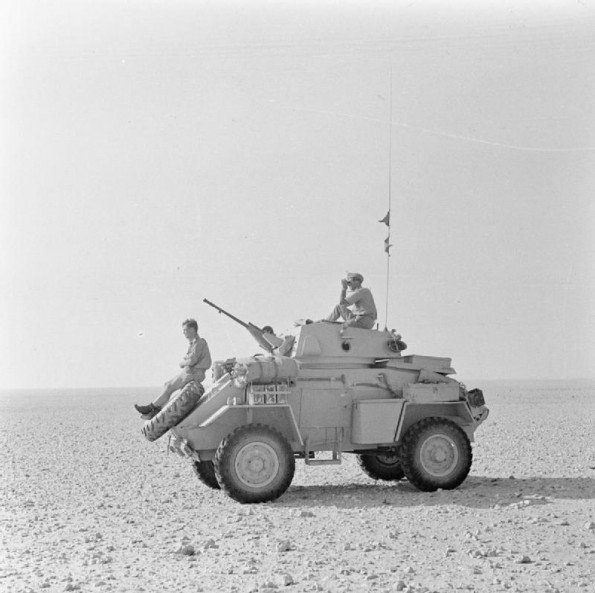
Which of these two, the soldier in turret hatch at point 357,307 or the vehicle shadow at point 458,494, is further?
the soldier in turret hatch at point 357,307

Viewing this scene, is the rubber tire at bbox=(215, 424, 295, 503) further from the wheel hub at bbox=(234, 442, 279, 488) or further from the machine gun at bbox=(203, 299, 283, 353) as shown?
the machine gun at bbox=(203, 299, 283, 353)

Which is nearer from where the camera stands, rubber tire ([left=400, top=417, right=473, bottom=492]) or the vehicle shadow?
the vehicle shadow

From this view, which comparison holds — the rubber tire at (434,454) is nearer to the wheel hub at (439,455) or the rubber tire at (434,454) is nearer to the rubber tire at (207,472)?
the wheel hub at (439,455)

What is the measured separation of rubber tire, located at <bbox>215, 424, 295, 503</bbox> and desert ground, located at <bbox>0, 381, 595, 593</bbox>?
282 mm

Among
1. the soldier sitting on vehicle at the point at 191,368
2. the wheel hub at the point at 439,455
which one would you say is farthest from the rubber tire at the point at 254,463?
the wheel hub at the point at 439,455

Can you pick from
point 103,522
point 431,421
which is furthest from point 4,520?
point 431,421

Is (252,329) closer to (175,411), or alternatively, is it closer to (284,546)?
(175,411)

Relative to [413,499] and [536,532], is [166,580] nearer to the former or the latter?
[536,532]

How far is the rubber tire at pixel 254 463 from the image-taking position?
1238 cm

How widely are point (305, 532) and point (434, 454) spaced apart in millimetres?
3519

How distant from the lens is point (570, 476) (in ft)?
49.7

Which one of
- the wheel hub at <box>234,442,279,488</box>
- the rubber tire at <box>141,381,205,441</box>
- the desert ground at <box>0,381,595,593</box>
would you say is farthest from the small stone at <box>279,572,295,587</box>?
the rubber tire at <box>141,381,205,441</box>

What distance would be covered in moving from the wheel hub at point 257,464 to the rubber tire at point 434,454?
186 centimetres

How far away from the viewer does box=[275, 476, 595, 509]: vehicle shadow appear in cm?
1234
